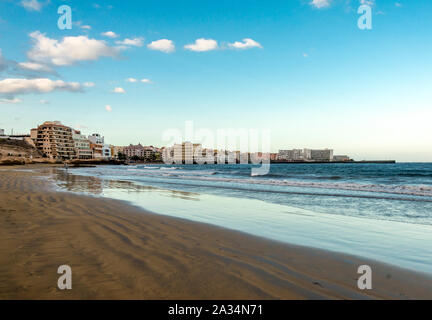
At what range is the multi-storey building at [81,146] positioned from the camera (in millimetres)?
138250

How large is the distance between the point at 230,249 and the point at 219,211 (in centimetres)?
456

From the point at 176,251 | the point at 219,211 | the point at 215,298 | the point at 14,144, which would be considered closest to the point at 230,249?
the point at 176,251

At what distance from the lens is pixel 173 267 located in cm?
405

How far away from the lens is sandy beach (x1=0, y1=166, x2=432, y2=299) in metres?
3.29

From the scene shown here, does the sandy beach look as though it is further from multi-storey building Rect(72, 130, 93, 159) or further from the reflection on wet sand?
multi-storey building Rect(72, 130, 93, 159)

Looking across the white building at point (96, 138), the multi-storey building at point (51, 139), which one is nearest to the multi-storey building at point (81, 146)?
the multi-storey building at point (51, 139)

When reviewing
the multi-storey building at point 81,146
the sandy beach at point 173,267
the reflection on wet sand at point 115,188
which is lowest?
the reflection on wet sand at point 115,188

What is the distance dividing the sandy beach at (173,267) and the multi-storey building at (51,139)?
436 ft

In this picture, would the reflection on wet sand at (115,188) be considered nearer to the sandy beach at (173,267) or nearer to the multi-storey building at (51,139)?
the sandy beach at (173,267)

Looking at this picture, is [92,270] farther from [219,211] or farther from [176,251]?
[219,211]

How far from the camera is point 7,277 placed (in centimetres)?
347

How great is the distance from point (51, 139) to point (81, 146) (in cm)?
2260

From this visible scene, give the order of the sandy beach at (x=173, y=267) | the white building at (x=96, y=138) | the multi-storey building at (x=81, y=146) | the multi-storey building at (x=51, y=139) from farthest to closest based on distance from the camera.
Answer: the white building at (x=96, y=138), the multi-storey building at (x=81, y=146), the multi-storey building at (x=51, y=139), the sandy beach at (x=173, y=267)
